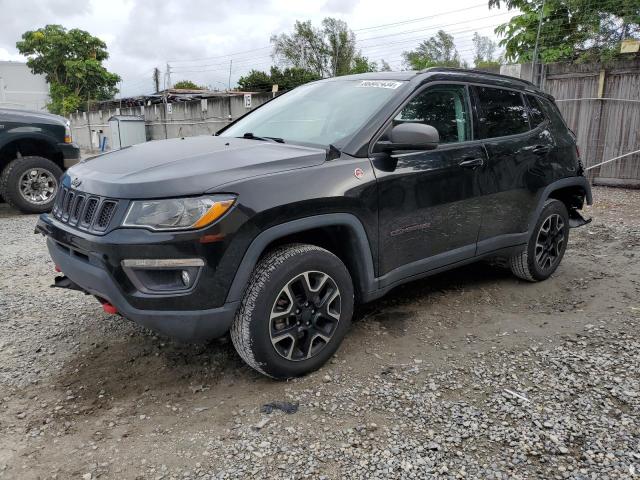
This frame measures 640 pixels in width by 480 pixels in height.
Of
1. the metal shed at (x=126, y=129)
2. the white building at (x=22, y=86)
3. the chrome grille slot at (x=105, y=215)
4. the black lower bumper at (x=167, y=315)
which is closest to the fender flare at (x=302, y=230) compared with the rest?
the black lower bumper at (x=167, y=315)

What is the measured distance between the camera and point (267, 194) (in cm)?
266

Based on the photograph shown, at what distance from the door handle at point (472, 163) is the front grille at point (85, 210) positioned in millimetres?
2275

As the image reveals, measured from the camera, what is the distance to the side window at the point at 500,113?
3916 mm

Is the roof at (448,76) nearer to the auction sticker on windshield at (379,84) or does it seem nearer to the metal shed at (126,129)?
the auction sticker on windshield at (379,84)

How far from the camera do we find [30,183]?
7430 millimetres

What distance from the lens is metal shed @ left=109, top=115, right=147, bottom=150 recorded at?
21.7 meters

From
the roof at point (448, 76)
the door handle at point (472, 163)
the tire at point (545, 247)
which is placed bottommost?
the tire at point (545, 247)

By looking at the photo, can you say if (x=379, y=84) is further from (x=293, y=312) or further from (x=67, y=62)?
(x=67, y=62)

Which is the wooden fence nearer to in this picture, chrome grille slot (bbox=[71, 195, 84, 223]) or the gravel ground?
the gravel ground

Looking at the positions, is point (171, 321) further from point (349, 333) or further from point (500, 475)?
point (500, 475)

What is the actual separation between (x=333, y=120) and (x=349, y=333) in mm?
1441

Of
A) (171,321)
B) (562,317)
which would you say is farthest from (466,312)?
(171,321)

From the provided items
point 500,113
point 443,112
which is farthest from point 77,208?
point 500,113

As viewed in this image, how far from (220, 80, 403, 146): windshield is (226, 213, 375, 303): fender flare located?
21.7 inches
